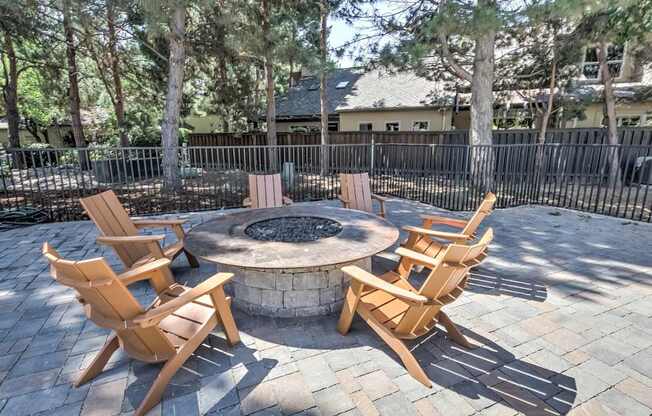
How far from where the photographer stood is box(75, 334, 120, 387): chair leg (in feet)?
6.79

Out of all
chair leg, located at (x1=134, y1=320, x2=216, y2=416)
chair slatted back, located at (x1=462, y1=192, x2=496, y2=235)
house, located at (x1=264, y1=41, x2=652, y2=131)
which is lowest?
chair leg, located at (x1=134, y1=320, x2=216, y2=416)

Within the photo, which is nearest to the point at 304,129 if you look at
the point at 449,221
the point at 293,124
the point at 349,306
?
the point at 293,124

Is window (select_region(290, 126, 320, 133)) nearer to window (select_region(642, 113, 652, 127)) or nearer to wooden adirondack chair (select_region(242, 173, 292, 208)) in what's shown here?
wooden adirondack chair (select_region(242, 173, 292, 208))

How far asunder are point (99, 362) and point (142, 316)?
667 millimetres

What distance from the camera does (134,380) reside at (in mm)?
2094

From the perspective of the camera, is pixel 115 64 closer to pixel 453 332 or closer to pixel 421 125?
pixel 421 125

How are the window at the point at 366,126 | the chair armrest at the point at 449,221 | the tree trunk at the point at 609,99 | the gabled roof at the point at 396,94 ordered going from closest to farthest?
the chair armrest at the point at 449,221, the tree trunk at the point at 609,99, the gabled roof at the point at 396,94, the window at the point at 366,126

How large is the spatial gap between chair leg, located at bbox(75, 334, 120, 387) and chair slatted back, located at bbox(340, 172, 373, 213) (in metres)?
3.46

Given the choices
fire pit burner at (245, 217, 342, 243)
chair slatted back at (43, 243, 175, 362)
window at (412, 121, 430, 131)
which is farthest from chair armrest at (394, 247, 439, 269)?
window at (412, 121, 430, 131)

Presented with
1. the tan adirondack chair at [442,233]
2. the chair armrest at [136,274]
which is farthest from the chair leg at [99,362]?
the tan adirondack chair at [442,233]

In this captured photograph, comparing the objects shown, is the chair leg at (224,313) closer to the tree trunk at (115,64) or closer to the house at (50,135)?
the tree trunk at (115,64)

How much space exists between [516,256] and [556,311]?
1.39 m

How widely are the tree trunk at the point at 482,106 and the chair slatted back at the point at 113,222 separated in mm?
6031

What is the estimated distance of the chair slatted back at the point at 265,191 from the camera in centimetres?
500
